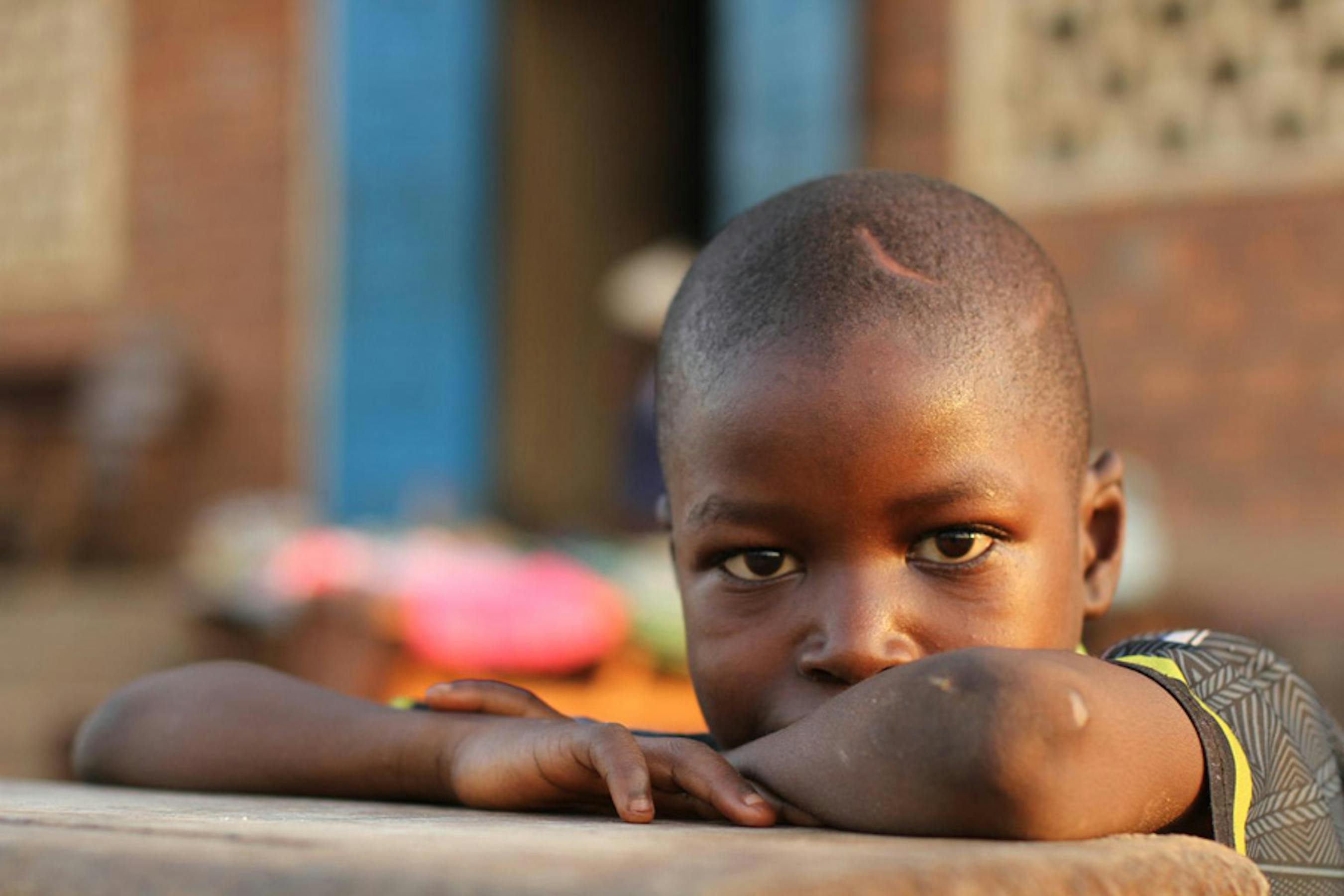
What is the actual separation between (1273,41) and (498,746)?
4.21 m

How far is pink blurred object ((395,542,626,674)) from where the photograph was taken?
398 cm

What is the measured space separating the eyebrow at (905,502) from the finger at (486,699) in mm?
212

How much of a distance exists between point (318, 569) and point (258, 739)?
10.2 feet

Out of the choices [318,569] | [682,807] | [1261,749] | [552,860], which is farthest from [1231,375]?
[552,860]

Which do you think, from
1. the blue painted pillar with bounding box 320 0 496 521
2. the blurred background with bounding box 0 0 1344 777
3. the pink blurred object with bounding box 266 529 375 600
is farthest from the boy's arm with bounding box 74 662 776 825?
the blue painted pillar with bounding box 320 0 496 521

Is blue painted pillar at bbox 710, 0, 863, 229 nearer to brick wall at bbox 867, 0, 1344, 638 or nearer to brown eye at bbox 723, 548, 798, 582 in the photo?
brick wall at bbox 867, 0, 1344, 638

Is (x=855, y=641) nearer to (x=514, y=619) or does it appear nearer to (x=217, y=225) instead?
(x=514, y=619)

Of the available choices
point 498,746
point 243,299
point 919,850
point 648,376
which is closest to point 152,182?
point 243,299

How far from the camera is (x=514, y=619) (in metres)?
3.99

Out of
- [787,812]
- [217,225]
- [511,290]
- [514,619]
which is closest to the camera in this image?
[787,812]

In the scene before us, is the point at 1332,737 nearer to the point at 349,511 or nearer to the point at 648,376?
the point at 648,376

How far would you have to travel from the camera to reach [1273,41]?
15.2 feet

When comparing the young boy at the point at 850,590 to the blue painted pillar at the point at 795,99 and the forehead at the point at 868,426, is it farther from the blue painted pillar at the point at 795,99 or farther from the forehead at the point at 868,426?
the blue painted pillar at the point at 795,99

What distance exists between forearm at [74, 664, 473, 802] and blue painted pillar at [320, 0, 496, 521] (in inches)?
172
